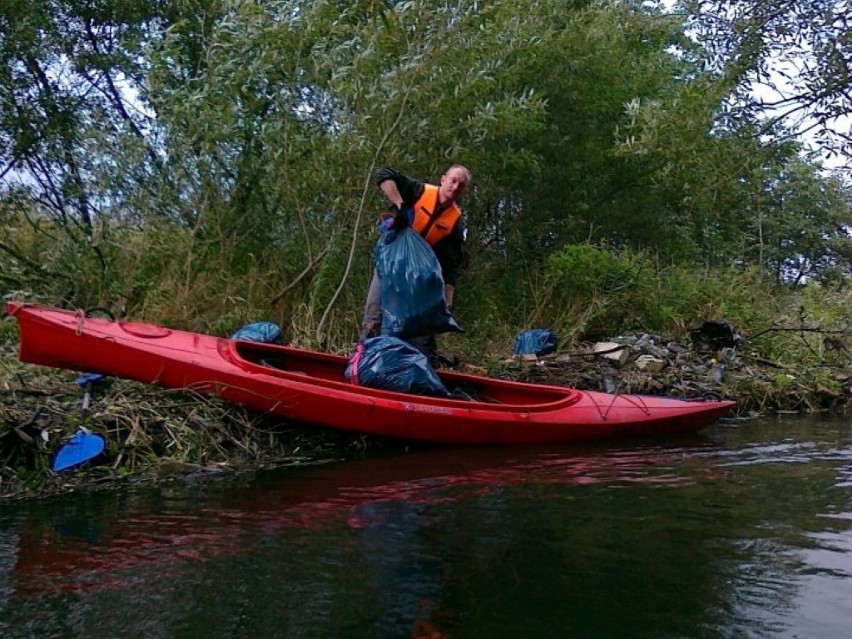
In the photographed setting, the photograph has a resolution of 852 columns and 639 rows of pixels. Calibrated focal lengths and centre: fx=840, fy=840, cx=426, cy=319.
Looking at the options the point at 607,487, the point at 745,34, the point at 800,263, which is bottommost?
the point at 607,487

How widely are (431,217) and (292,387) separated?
Answer: 1.51m

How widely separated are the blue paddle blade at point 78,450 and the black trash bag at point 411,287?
75.5 inches

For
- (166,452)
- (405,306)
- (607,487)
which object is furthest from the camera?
(405,306)

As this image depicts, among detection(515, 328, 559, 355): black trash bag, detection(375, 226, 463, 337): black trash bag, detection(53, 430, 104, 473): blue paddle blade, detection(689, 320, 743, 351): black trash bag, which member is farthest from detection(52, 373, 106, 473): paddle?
detection(689, 320, 743, 351): black trash bag

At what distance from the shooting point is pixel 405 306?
5.32 metres

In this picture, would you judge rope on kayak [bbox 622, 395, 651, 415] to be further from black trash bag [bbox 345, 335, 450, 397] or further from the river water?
black trash bag [bbox 345, 335, 450, 397]

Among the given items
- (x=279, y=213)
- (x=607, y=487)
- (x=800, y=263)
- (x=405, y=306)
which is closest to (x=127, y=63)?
(x=279, y=213)

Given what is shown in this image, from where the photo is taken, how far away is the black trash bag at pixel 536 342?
7.36 meters

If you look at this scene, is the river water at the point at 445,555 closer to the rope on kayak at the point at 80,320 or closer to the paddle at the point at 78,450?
the paddle at the point at 78,450

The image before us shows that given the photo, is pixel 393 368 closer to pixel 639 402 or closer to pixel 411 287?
pixel 411 287

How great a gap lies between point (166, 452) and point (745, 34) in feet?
14.7

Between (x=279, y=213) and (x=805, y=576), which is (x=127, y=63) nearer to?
(x=279, y=213)

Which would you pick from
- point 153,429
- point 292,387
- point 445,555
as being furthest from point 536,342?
point 445,555

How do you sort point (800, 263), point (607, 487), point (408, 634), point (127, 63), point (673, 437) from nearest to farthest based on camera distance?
point (408, 634) < point (607, 487) < point (673, 437) < point (127, 63) < point (800, 263)
